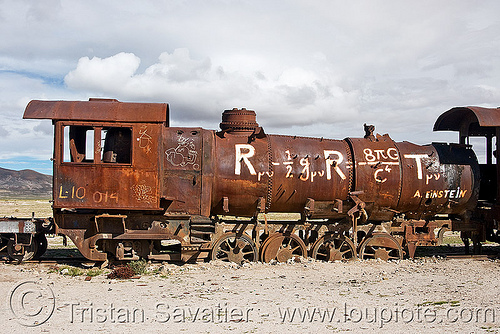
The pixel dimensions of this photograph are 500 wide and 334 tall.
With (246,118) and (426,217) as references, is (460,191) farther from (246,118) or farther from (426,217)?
(246,118)

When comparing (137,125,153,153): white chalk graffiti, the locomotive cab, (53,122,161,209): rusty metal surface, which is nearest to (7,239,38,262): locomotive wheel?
(53,122,161,209): rusty metal surface

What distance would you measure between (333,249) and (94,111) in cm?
722

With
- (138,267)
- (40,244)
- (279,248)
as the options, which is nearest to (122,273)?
(138,267)

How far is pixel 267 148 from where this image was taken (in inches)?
456

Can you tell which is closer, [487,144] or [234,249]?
[234,249]

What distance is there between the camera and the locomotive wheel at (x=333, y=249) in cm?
1183

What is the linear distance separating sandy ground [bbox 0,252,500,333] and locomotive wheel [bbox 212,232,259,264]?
408mm

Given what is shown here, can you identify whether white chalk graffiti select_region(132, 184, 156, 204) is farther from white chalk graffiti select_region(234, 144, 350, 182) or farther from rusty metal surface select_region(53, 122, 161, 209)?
white chalk graffiti select_region(234, 144, 350, 182)

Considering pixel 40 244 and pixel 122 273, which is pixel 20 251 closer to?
pixel 40 244

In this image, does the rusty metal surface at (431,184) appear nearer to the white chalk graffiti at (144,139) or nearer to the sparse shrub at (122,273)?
the white chalk graffiti at (144,139)

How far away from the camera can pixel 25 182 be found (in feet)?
561

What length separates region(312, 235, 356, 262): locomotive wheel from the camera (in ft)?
38.8

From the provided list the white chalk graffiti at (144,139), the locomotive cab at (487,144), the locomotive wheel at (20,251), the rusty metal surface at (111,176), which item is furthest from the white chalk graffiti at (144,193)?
the locomotive cab at (487,144)

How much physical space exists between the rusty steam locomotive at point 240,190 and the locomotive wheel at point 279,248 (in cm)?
4
